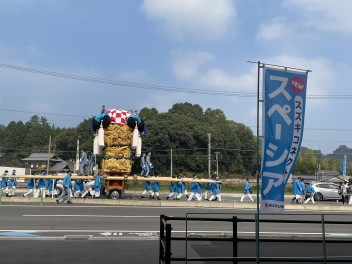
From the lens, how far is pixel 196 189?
26.7 m

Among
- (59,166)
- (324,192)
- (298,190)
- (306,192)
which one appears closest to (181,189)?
(298,190)

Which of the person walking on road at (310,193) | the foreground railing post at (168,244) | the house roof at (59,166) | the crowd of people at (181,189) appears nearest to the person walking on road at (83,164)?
the crowd of people at (181,189)

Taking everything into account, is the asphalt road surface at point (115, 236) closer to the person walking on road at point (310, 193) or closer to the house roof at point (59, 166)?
the person walking on road at point (310, 193)

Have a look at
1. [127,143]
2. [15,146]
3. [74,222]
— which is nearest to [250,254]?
[74,222]

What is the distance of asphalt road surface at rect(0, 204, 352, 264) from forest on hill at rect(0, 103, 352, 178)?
47.6 metres

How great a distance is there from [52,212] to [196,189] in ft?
34.7

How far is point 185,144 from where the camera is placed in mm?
82000

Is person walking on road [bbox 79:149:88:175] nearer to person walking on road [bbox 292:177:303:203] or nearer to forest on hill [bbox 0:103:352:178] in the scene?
person walking on road [bbox 292:177:303:203]

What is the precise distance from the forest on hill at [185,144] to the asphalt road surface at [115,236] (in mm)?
47624

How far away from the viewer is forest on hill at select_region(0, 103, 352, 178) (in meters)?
79.1

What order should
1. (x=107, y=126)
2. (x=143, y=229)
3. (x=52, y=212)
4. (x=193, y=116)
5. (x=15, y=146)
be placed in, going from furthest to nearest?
(x=15, y=146), (x=193, y=116), (x=107, y=126), (x=52, y=212), (x=143, y=229)

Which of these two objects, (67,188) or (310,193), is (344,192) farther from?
(67,188)

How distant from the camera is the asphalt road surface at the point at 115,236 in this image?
9656 millimetres

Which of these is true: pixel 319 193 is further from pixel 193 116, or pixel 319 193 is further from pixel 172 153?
pixel 193 116
